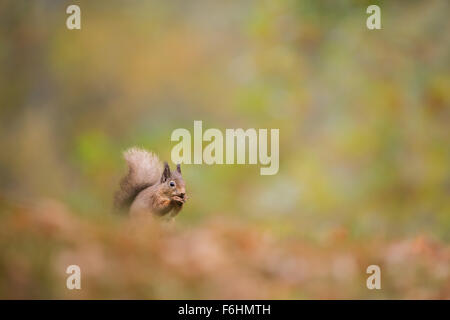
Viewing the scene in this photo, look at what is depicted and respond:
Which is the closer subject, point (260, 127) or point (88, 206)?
point (88, 206)

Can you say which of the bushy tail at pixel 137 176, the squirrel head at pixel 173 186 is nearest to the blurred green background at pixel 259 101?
the bushy tail at pixel 137 176

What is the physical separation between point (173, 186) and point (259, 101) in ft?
2.45

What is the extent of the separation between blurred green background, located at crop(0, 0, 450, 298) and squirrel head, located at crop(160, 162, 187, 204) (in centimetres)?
26

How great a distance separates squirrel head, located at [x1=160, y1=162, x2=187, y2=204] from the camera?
2600 millimetres

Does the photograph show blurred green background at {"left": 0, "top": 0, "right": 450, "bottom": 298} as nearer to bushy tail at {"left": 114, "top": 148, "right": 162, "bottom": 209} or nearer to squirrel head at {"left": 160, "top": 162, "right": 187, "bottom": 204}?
bushy tail at {"left": 114, "top": 148, "right": 162, "bottom": 209}

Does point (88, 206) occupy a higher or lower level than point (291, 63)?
lower

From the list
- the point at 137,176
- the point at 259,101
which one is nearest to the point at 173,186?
the point at 137,176

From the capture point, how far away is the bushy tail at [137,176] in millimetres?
2791

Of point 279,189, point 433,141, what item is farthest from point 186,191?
point 433,141

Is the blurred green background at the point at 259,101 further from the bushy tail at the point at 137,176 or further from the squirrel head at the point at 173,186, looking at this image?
the squirrel head at the point at 173,186

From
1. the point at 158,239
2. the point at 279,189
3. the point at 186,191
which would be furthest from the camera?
the point at 279,189
